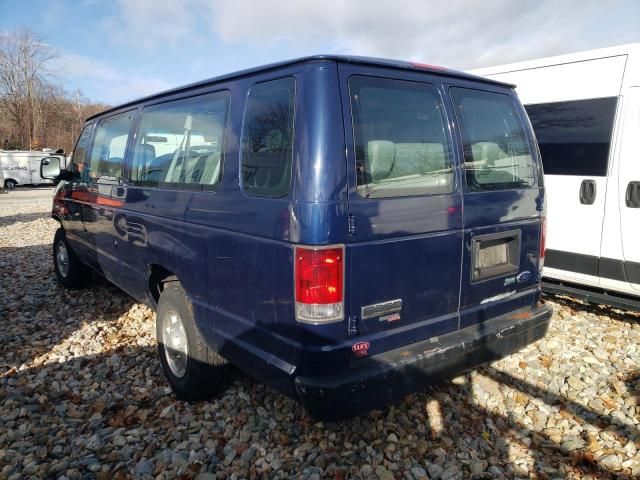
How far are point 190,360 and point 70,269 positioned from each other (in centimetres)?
343

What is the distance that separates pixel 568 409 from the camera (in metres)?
3.17

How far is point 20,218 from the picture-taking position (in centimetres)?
1364

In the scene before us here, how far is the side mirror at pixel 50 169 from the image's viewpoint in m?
5.38

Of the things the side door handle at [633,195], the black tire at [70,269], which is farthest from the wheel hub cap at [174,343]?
the side door handle at [633,195]

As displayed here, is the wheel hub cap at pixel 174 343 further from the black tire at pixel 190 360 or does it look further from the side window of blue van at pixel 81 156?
the side window of blue van at pixel 81 156

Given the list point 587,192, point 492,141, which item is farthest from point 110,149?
point 587,192

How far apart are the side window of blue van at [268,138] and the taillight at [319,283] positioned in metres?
0.37

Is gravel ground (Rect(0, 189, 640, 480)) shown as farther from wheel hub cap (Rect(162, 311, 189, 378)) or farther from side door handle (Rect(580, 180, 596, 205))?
side door handle (Rect(580, 180, 596, 205))

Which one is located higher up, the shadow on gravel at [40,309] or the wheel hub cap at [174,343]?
the wheel hub cap at [174,343]

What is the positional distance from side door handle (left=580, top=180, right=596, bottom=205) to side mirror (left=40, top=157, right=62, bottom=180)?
5.70 m

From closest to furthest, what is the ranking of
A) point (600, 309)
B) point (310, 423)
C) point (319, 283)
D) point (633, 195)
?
point (319, 283), point (310, 423), point (633, 195), point (600, 309)

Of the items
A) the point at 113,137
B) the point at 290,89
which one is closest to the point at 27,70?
the point at 113,137

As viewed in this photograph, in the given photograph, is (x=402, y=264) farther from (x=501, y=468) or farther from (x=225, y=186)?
(x=501, y=468)

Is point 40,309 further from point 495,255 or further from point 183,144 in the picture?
point 495,255
